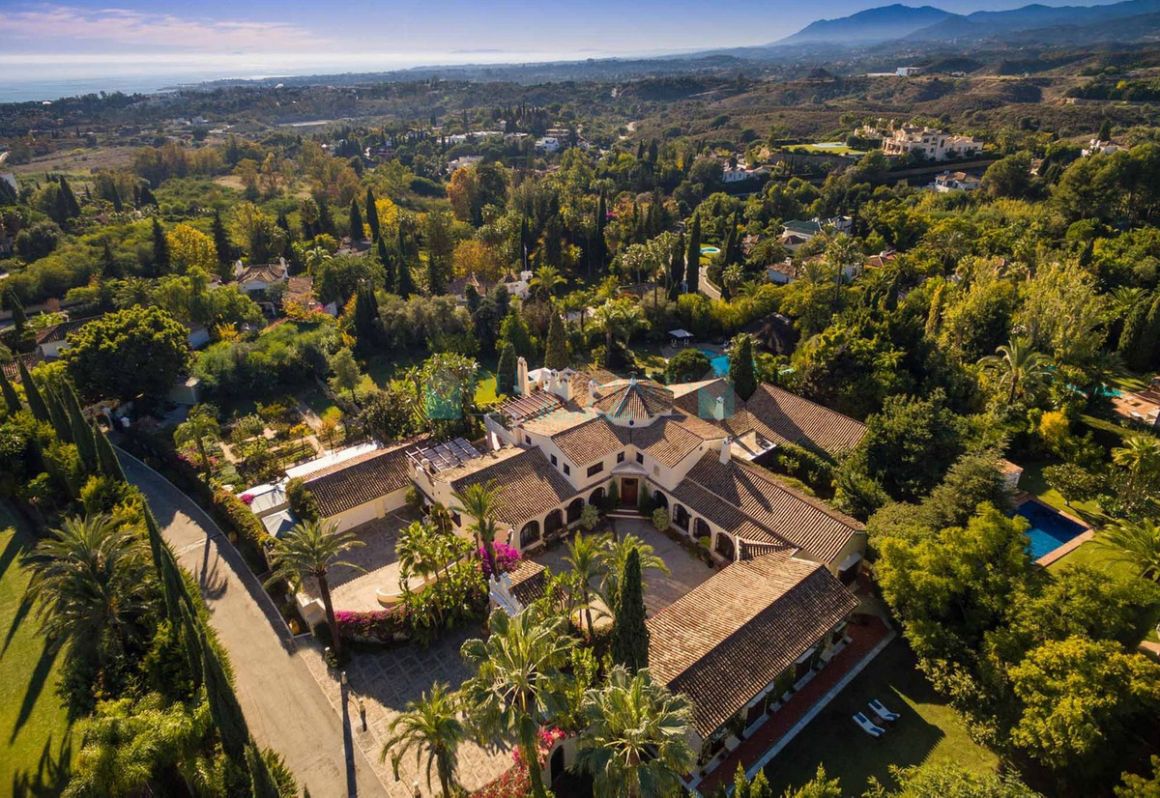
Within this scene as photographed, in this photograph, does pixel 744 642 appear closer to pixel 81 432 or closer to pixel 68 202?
pixel 81 432

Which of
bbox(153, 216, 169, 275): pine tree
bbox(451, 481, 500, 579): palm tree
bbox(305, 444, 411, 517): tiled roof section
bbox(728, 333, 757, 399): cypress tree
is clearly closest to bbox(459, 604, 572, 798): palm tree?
bbox(451, 481, 500, 579): palm tree

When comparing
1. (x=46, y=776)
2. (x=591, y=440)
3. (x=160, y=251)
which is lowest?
(x=46, y=776)

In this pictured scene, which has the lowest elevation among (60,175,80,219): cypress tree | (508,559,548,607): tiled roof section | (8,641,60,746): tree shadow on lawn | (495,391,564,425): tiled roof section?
(8,641,60,746): tree shadow on lawn

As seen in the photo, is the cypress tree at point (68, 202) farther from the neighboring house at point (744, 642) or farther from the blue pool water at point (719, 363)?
the neighboring house at point (744, 642)

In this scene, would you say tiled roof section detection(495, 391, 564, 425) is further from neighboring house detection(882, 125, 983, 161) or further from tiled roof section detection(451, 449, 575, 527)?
neighboring house detection(882, 125, 983, 161)

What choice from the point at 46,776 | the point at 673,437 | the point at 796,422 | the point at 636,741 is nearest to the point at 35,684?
the point at 46,776

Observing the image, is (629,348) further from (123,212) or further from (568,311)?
(123,212)
